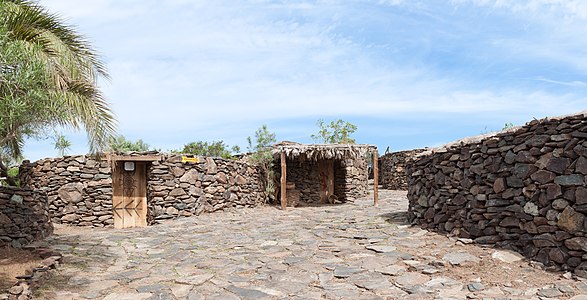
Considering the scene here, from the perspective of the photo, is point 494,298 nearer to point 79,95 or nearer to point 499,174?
point 499,174

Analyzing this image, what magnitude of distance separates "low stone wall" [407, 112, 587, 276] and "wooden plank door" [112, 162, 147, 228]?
27.4 ft

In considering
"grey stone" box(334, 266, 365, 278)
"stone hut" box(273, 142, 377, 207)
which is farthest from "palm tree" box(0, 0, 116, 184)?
"stone hut" box(273, 142, 377, 207)

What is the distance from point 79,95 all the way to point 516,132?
706 centimetres

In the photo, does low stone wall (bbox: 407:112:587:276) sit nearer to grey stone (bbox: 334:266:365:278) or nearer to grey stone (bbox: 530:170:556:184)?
grey stone (bbox: 530:170:556:184)

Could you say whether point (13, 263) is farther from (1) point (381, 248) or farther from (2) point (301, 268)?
(1) point (381, 248)

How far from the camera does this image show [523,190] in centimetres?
647

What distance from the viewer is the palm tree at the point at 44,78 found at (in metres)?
5.55

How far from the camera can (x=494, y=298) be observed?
512 cm

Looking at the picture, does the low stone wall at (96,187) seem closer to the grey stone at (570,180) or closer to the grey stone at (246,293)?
the grey stone at (246,293)

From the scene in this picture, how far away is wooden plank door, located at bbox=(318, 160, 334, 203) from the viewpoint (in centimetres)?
1831

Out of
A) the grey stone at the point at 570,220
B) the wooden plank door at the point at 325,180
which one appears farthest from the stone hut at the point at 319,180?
Result: the grey stone at the point at 570,220

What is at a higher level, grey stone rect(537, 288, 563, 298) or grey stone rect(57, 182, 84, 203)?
grey stone rect(57, 182, 84, 203)

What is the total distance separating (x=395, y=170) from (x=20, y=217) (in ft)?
56.9

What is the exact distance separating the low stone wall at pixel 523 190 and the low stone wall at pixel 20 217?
7994mm
